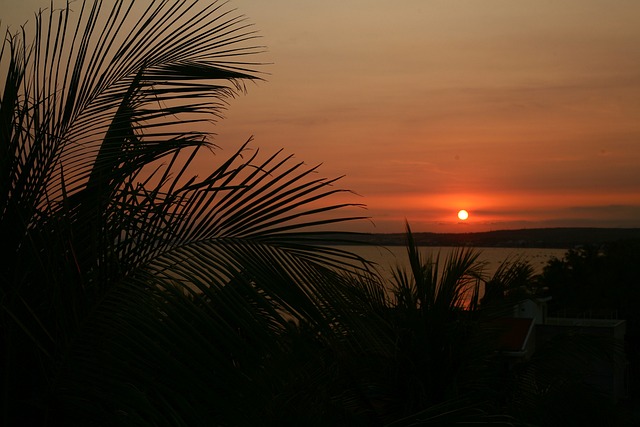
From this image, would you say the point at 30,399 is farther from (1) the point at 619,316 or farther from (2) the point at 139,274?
(1) the point at 619,316

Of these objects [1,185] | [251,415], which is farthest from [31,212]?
[251,415]

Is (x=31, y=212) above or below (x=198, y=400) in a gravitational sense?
above

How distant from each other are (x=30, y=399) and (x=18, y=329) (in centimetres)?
25

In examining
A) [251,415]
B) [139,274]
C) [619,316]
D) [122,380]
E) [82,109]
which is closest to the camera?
[122,380]

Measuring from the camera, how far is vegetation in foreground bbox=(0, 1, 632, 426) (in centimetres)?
231

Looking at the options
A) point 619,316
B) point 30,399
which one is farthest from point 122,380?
point 619,316

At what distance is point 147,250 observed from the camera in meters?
2.61

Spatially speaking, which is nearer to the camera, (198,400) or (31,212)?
(198,400)

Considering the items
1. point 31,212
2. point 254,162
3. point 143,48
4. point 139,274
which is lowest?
point 139,274

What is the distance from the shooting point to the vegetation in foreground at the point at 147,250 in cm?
231

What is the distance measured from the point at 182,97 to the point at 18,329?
1488 mm

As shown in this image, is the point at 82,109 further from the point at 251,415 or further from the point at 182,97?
the point at 251,415

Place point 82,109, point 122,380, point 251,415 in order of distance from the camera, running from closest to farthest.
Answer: point 122,380, point 251,415, point 82,109

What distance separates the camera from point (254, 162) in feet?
8.93
